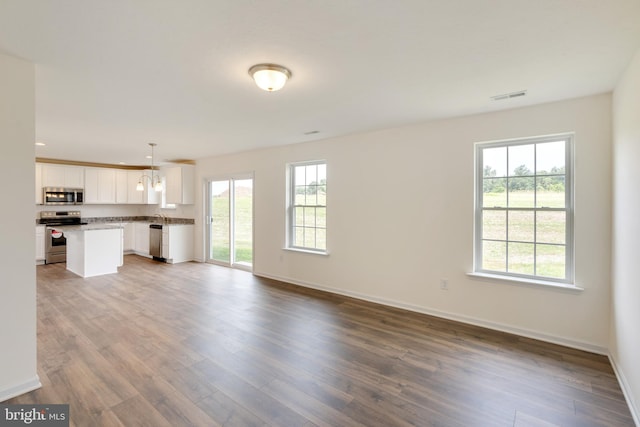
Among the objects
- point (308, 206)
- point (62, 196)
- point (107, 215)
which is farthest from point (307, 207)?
point (107, 215)

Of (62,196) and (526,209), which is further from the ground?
(62,196)

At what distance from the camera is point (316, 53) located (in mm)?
2139

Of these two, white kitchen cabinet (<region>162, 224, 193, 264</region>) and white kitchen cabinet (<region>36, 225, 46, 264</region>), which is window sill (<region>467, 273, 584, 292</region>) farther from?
white kitchen cabinet (<region>36, 225, 46, 264</region>)

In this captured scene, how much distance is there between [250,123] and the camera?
4.02 m

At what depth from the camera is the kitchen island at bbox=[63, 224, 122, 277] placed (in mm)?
5677

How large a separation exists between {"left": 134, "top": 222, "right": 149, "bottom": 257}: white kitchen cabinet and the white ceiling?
4.76 meters

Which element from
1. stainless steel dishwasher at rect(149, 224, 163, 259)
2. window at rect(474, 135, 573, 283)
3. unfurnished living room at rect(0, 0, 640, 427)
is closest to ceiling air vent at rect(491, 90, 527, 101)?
unfurnished living room at rect(0, 0, 640, 427)

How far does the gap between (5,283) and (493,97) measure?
4.37 metres

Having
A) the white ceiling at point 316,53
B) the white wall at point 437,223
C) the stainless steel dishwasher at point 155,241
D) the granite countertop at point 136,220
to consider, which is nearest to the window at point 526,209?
the white wall at point 437,223

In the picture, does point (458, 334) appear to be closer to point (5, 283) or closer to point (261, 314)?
point (261, 314)

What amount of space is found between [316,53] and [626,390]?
337cm

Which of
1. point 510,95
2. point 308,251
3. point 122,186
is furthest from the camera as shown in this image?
point 122,186

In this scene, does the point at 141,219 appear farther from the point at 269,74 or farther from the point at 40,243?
the point at 269,74

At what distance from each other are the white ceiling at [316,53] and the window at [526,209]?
1.82 feet
